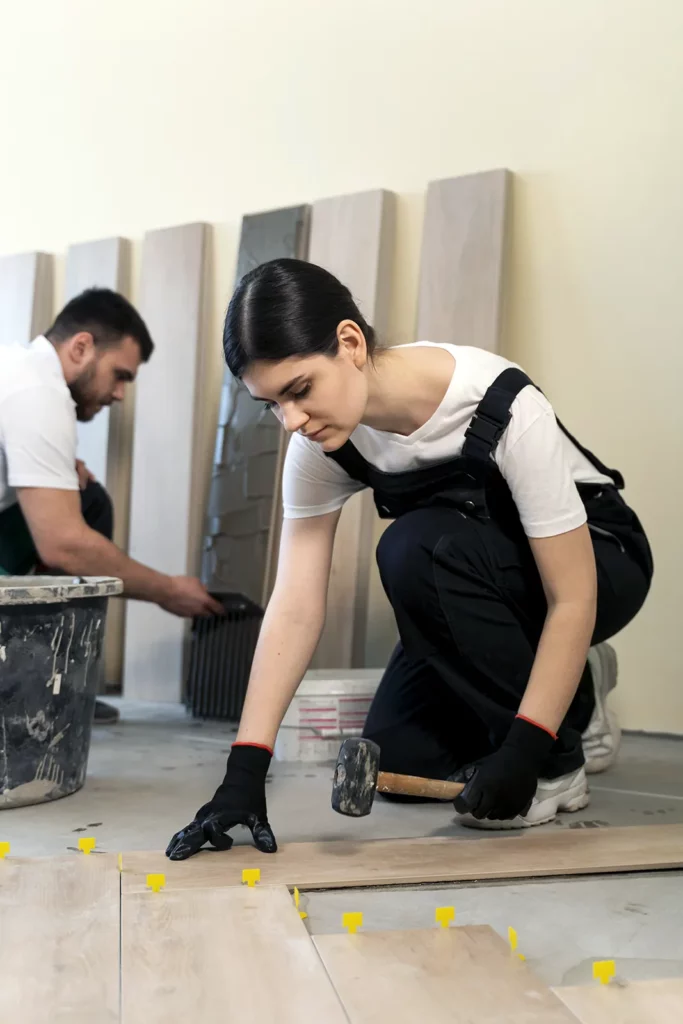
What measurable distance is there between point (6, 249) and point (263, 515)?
152cm

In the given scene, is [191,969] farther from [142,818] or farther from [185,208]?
[185,208]

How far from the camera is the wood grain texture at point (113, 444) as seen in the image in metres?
3.10

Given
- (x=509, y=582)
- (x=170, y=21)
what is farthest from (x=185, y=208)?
(x=509, y=582)

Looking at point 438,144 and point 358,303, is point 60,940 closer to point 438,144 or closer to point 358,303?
point 358,303

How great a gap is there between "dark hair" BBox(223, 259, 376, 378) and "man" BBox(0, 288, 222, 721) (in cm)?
84

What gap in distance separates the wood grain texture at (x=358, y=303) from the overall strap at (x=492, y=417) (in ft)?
3.62

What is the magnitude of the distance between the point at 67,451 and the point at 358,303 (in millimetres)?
928

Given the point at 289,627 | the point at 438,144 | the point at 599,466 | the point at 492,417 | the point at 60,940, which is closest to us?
the point at 60,940

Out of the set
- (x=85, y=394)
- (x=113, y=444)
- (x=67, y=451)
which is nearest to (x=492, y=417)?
(x=67, y=451)

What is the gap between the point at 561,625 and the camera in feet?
4.85

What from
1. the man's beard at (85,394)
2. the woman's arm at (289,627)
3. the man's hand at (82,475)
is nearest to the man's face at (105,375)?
the man's beard at (85,394)

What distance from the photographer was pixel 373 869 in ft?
4.60

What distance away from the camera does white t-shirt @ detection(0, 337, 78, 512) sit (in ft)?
6.87

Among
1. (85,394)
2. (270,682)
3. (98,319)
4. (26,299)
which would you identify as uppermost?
(26,299)
